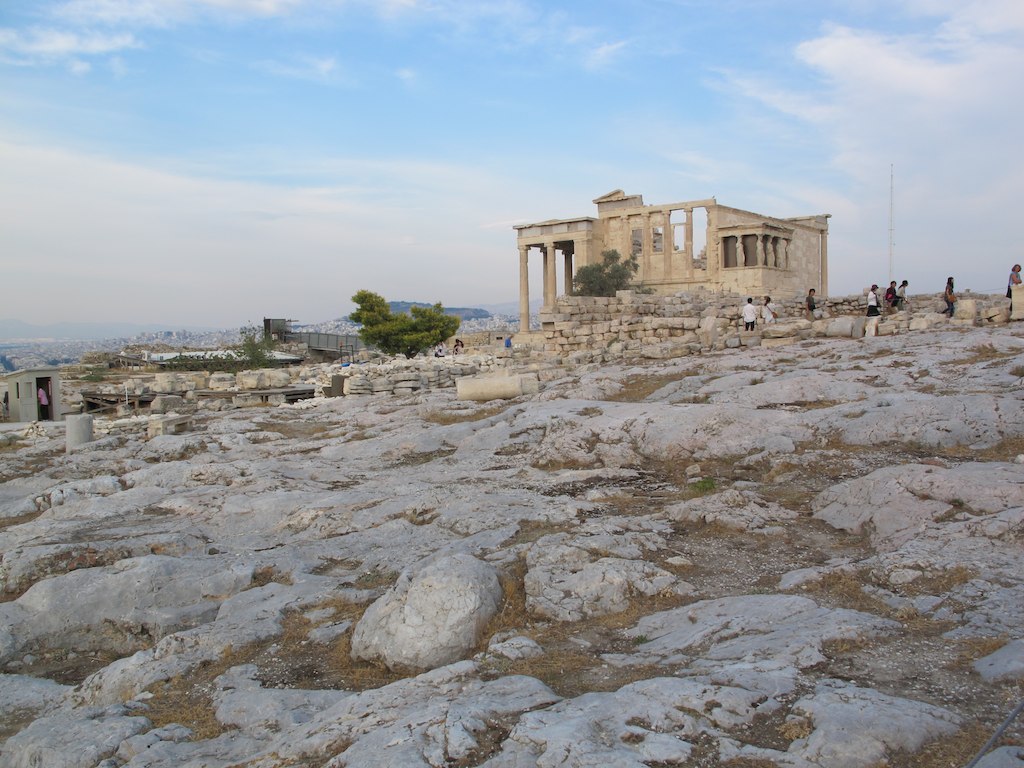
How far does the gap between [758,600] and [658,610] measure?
2.37ft

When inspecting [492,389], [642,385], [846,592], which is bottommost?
[846,592]

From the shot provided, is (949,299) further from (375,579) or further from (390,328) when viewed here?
(390,328)

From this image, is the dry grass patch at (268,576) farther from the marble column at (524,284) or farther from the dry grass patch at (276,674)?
the marble column at (524,284)

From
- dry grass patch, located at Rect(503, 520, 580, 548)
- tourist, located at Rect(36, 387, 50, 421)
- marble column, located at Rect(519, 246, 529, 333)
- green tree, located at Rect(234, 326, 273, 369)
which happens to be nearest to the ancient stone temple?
marble column, located at Rect(519, 246, 529, 333)

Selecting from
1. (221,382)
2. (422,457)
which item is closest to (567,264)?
(221,382)

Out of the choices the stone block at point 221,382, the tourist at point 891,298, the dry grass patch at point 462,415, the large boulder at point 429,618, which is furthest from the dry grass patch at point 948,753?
the stone block at point 221,382

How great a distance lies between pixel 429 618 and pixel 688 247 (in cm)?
4312

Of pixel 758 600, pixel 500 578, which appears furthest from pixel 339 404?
pixel 758 600

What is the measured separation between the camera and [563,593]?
6.20m

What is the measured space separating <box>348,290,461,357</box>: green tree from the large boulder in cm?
3737

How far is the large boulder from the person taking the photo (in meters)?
5.54

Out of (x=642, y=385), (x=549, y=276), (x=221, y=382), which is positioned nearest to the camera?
(x=642, y=385)

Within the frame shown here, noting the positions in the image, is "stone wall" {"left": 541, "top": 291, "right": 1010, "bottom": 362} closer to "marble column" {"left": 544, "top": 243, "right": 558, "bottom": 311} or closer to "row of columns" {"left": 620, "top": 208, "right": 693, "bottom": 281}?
"row of columns" {"left": 620, "top": 208, "right": 693, "bottom": 281}

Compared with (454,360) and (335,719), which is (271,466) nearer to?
(335,719)
